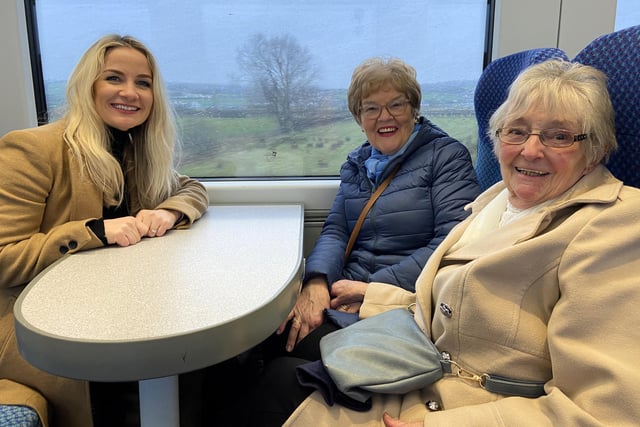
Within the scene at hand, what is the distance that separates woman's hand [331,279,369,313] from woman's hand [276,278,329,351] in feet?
0.12

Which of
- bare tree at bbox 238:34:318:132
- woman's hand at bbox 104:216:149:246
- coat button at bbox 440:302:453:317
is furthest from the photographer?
bare tree at bbox 238:34:318:132

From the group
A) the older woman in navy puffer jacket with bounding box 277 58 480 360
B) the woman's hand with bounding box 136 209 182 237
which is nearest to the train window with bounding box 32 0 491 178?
the older woman in navy puffer jacket with bounding box 277 58 480 360

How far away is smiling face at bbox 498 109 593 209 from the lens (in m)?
1.04

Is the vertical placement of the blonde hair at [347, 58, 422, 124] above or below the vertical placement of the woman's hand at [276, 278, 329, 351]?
above

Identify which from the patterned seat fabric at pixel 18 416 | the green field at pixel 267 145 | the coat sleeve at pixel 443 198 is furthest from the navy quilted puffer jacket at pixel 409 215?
the patterned seat fabric at pixel 18 416

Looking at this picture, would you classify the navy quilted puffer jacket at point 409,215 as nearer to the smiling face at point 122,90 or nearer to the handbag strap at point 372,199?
the handbag strap at point 372,199

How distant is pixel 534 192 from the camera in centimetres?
109

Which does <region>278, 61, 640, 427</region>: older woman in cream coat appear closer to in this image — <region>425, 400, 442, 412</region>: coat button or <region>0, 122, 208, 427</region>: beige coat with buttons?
<region>425, 400, 442, 412</region>: coat button

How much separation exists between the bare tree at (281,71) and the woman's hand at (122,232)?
1.08m

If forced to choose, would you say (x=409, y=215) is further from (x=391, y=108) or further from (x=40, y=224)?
(x=40, y=224)

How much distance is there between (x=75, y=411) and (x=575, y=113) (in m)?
1.32

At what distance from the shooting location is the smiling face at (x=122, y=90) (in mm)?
1562

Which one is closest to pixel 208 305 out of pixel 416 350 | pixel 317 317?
pixel 416 350

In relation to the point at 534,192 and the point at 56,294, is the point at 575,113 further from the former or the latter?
the point at 56,294
